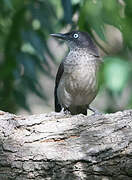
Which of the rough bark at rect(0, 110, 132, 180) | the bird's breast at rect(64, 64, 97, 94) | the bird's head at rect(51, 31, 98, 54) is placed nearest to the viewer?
the rough bark at rect(0, 110, 132, 180)

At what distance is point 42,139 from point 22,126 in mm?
303

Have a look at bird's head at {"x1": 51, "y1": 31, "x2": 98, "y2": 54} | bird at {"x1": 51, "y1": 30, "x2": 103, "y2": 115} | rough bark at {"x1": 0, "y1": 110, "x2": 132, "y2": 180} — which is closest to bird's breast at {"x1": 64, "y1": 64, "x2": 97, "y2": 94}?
bird at {"x1": 51, "y1": 30, "x2": 103, "y2": 115}

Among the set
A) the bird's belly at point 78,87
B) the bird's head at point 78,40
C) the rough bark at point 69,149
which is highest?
the bird's head at point 78,40

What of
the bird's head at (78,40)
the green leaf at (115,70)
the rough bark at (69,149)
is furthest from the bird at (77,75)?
the green leaf at (115,70)

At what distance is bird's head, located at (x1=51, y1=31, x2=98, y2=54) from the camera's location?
21.4 ft

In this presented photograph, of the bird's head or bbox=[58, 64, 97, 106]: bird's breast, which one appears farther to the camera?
the bird's head

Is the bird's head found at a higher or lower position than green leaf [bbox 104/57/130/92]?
higher

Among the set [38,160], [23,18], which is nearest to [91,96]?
[23,18]

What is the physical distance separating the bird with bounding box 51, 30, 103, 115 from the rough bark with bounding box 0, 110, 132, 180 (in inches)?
74.9

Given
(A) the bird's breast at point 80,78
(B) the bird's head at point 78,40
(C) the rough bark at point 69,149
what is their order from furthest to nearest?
(B) the bird's head at point 78,40
(A) the bird's breast at point 80,78
(C) the rough bark at point 69,149

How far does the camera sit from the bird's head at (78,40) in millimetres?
6523

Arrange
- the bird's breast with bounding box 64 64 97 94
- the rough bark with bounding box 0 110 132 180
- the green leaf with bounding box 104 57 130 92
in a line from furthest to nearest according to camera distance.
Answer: the bird's breast with bounding box 64 64 97 94
the rough bark with bounding box 0 110 132 180
the green leaf with bounding box 104 57 130 92

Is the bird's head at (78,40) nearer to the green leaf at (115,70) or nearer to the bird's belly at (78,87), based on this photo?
the bird's belly at (78,87)

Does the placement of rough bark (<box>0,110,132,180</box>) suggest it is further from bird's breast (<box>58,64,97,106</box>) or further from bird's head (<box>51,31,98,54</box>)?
bird's head (<box>51,31,98,54</box>)
